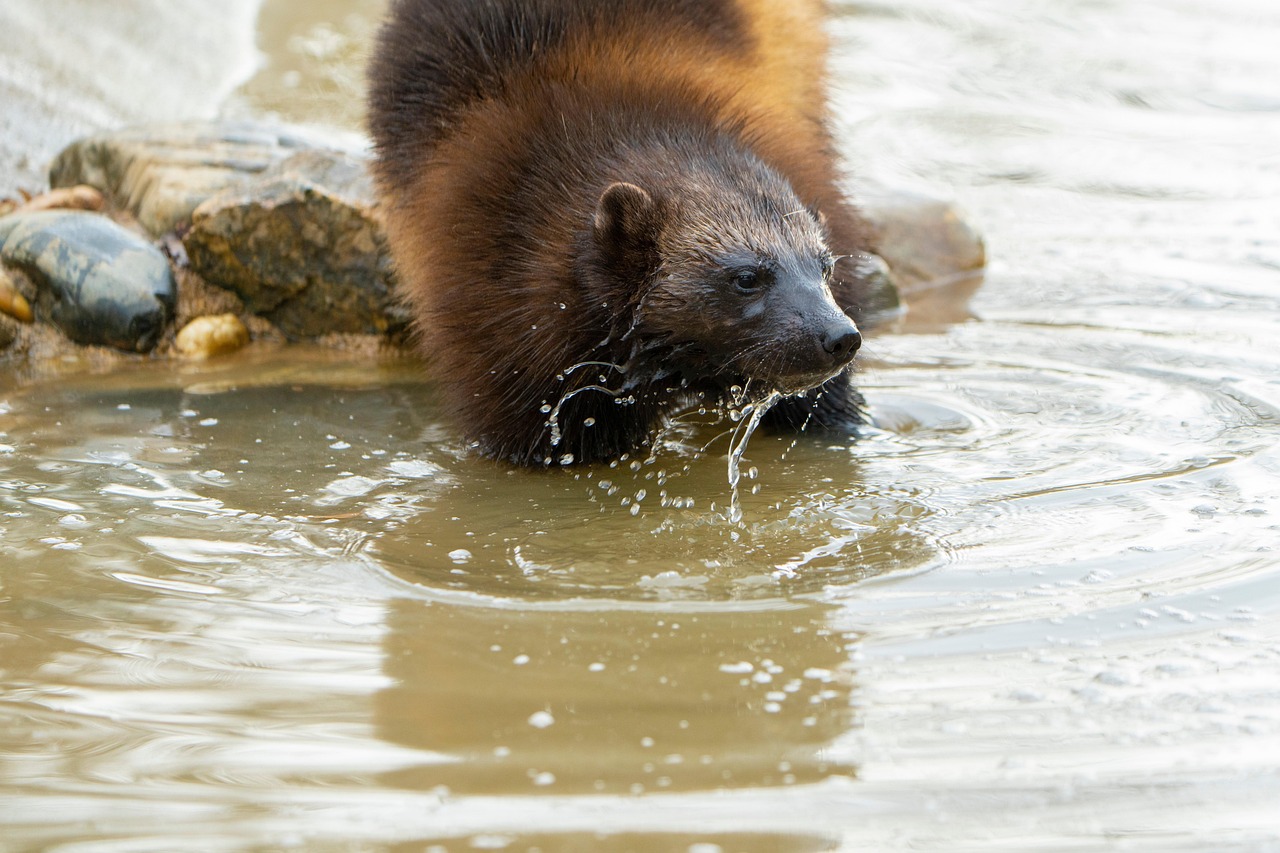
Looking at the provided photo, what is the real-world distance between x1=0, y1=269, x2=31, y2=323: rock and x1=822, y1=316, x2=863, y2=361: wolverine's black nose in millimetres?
3957

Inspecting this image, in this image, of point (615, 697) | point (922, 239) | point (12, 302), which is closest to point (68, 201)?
point (12, 302)

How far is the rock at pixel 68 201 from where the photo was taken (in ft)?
22.8

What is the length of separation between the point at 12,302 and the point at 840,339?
4038 mm

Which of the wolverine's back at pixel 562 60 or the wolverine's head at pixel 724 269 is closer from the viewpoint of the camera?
the wolverine's head at pixel 724 269

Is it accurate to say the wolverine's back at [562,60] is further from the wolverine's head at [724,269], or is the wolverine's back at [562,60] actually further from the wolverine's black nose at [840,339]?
the wolverine's black nose at [840,339]

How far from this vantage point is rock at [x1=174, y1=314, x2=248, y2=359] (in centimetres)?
644

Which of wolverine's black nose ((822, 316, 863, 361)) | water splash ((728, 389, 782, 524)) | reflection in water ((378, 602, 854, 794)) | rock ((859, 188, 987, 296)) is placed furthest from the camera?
rock ((859, 188, 987, 296))

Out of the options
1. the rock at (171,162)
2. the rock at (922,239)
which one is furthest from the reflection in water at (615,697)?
the rock at (922,239)

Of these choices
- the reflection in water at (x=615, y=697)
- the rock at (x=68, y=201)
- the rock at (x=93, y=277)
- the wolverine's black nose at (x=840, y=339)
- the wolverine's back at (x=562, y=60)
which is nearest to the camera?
the reflection in water at (x=615, y=697)

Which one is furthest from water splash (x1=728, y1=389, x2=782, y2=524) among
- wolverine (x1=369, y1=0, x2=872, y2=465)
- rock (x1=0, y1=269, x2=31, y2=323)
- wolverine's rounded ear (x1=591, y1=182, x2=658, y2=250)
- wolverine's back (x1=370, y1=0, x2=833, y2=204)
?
rock (x1=0, y1=269, x2=31, y2=323)

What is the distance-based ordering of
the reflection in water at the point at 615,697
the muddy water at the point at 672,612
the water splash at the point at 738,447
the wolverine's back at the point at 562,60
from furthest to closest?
the wolverine's back at the point at 562,60
the water splash at the point at 738,447
the reflection in water at the point at 615,697
the muddy water at the point at 672,612

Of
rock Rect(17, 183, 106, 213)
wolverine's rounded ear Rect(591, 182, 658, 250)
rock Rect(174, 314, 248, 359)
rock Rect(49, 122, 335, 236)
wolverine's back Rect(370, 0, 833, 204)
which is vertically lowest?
rock Rect(174, 314, 248, 359)

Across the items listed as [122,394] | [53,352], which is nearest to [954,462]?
[122,394]

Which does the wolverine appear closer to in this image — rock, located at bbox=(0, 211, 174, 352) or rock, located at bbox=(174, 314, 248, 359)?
rock, located at bbox=(174, 314, 248, 359)
